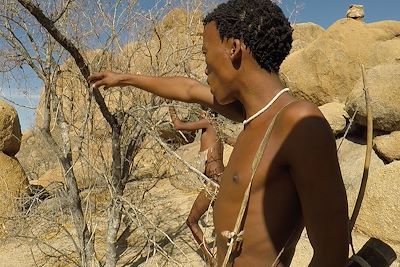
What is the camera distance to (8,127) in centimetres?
752

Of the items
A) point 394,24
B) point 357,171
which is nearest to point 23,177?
point 357,171

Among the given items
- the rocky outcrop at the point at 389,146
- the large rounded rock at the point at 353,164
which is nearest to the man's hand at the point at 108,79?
the large rounded rock at the point at 353,164

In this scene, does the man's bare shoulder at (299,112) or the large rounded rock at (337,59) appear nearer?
the man's bare shoulder at (299,112)

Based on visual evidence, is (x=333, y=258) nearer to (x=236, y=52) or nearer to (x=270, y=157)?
(x=270, y=157)

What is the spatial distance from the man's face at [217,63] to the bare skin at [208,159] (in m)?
3.00

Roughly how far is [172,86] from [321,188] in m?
0.99

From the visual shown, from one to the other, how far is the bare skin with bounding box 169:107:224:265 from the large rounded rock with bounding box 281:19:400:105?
4753 mm

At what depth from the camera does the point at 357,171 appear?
637 cm

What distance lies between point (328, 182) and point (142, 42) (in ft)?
12.3

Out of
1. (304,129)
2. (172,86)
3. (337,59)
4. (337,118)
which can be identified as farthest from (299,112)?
(337,59)

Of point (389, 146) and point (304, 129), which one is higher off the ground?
point (304, 129)

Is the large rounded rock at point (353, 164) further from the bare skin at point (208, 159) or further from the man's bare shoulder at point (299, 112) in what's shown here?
the man's bare shoulder at point (299, 112)

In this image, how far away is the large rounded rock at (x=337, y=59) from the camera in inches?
377

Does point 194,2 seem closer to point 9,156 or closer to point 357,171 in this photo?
point 357,171
